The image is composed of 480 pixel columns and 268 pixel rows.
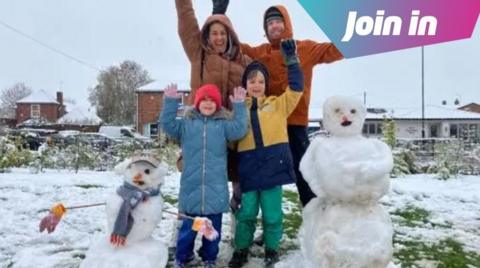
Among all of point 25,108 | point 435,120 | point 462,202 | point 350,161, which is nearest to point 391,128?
point 462,202

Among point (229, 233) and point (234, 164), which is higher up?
point (234, 164)

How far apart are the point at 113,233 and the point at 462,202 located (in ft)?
16.7

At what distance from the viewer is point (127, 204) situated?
9.98 ft

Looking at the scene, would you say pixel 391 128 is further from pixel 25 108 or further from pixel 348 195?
pixel 25 108

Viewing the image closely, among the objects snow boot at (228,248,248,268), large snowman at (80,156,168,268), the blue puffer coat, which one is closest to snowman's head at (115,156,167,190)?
large snowman at (80,156,168,268)

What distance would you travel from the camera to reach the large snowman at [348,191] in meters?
3.04

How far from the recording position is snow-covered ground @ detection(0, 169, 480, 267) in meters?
3.91

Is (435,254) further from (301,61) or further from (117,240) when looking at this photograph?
(117,240)

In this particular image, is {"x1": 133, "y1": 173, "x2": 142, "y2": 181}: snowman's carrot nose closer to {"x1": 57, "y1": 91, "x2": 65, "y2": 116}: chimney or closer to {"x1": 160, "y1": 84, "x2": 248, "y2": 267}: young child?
{"x1": 160, "y1": 84, "x2": 248, "y2": 267}: young child

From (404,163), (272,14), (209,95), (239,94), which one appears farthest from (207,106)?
(404,163)

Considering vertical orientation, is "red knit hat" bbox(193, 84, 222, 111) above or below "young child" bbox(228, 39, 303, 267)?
above

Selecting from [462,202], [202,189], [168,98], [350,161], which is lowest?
[462,202]

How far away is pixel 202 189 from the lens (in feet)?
11.2

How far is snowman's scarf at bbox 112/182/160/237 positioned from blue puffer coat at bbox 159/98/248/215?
0.35 metres
